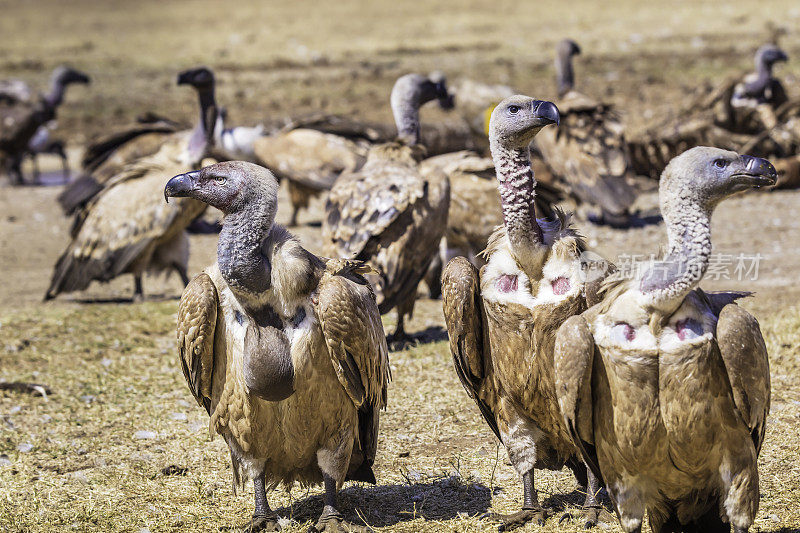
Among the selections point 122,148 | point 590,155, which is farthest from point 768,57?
point 122,148

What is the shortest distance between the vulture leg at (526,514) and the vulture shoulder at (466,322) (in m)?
0.38

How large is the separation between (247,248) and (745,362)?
182 cm

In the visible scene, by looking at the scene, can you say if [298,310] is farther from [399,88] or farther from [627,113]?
[627,113]

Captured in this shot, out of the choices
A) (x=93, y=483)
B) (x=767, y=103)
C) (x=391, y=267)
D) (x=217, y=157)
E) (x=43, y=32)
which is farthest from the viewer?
(x=43, y=32)

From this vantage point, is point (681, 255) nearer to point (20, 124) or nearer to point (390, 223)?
point (390, 223)

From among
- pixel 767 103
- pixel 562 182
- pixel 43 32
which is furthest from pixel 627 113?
pixel 43 32

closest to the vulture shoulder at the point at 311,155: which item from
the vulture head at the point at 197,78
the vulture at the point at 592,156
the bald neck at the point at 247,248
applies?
the vulture head at the point at 197,78

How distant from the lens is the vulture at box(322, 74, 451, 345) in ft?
21.4

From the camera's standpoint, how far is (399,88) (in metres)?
7.94

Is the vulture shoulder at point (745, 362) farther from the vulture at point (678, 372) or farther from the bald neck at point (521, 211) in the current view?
the bald neck at point (521, 211)

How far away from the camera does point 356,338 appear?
416cm

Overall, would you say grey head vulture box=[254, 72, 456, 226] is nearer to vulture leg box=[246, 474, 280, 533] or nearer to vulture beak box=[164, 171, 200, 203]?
vulture leg box=[246, 474, 280, 533]

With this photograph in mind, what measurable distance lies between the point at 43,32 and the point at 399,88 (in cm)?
3313

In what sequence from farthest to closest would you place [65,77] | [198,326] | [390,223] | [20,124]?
[65,77]
[20,124]
[390,223]
[198,326]
